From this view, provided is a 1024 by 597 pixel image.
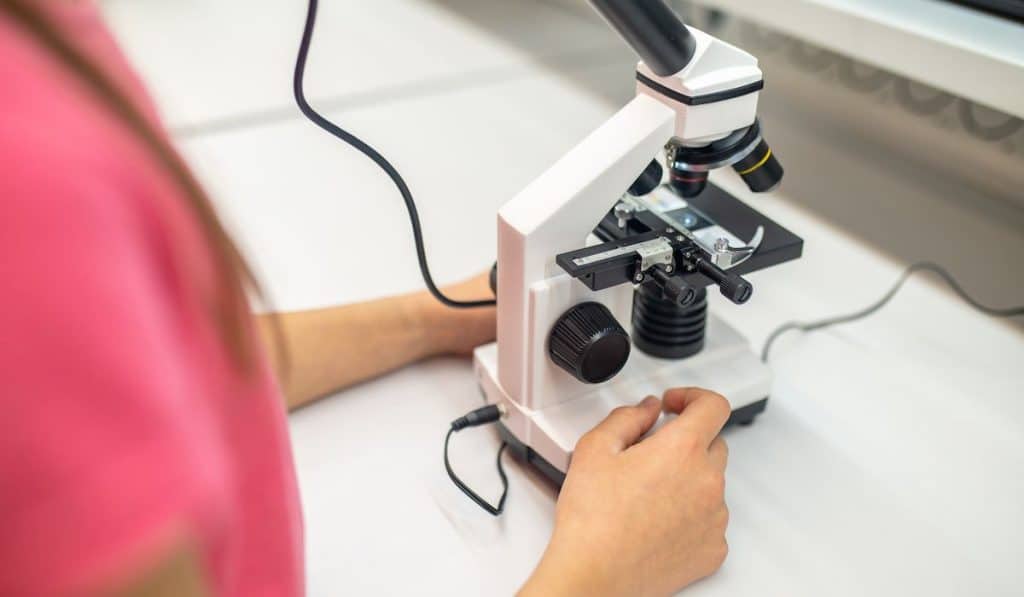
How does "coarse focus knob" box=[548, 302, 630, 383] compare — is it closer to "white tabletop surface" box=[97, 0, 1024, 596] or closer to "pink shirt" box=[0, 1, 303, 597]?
"white tabletop surface" box=[97, 0, 1024, 596]

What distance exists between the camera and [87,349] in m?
0.26

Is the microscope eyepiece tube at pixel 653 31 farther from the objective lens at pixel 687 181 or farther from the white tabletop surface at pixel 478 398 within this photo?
the white tabletop surface at pixel 478 398

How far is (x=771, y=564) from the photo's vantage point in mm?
638

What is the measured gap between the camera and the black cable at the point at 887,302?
0.88 meters

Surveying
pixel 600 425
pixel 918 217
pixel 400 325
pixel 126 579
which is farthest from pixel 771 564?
pixel 918 217

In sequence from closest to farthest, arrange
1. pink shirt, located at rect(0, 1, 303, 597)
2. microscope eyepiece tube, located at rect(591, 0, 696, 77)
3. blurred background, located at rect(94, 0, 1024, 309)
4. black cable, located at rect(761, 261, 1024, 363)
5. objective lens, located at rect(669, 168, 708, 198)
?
pink shirt, located at rect(0, 1, 303, 597)
microscope eyepiece tube, located at rect(591, 0, 696, 77)
objective lens, located at rect(669, 168, 708, 198)
black cable, located at rect(761, 261, 1024, 363)
blurred background, located at rect(94, 0, 1024, 309)

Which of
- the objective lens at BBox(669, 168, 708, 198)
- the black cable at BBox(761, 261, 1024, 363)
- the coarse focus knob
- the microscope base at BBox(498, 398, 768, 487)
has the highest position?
the objective lens at BBox(669, 168, 708, 198)

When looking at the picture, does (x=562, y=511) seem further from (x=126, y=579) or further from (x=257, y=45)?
(x=257, y=45)

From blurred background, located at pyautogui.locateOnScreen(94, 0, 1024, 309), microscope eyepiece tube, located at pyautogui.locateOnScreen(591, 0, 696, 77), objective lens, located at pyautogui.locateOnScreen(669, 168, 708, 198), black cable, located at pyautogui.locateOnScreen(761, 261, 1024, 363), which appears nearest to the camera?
microscope eyepiece tube, located at pyautogui.locateOnScreen(591, 0, 696, 77)

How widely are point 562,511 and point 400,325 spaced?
273mm

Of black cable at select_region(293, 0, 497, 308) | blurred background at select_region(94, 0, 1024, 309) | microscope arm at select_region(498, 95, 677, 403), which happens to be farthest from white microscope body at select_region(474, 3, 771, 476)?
blurred background at select_region(94, 0, 1024, 309)

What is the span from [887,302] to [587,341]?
0.43 metres

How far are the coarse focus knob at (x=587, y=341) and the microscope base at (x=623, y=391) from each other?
0.04m

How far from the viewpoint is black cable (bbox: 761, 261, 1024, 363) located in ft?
2.88
